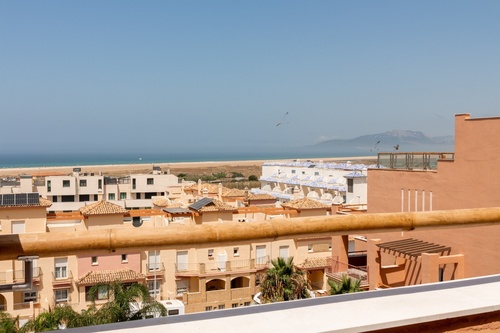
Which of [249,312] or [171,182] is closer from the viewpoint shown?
[249,312]

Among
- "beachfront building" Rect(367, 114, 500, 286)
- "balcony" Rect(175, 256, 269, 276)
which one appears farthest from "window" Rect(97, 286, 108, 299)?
"beachfront building" Rect(367, 114, 500, 286)

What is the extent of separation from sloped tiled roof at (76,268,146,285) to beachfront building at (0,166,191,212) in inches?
1022

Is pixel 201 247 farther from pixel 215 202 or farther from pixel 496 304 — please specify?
pixel 215 202

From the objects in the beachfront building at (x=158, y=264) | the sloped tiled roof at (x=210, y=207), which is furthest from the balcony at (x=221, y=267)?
the sloped tiled roof at (x=210, y=207)

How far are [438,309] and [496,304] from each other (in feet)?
0.85

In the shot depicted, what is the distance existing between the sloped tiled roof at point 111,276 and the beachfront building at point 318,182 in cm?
2267

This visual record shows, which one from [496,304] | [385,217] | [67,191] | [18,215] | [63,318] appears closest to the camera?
[496,304]

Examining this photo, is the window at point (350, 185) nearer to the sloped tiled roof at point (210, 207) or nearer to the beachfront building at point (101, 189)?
the beachfront building at point (101, 189)

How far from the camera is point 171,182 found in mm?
41969

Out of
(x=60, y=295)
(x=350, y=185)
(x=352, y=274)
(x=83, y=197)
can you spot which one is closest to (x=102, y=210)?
(x=60, y=295)

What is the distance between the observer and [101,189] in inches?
1578

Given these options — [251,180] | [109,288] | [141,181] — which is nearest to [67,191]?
[141,181]

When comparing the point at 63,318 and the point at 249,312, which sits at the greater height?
the point at 249,312

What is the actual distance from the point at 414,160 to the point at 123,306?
6.67 m
